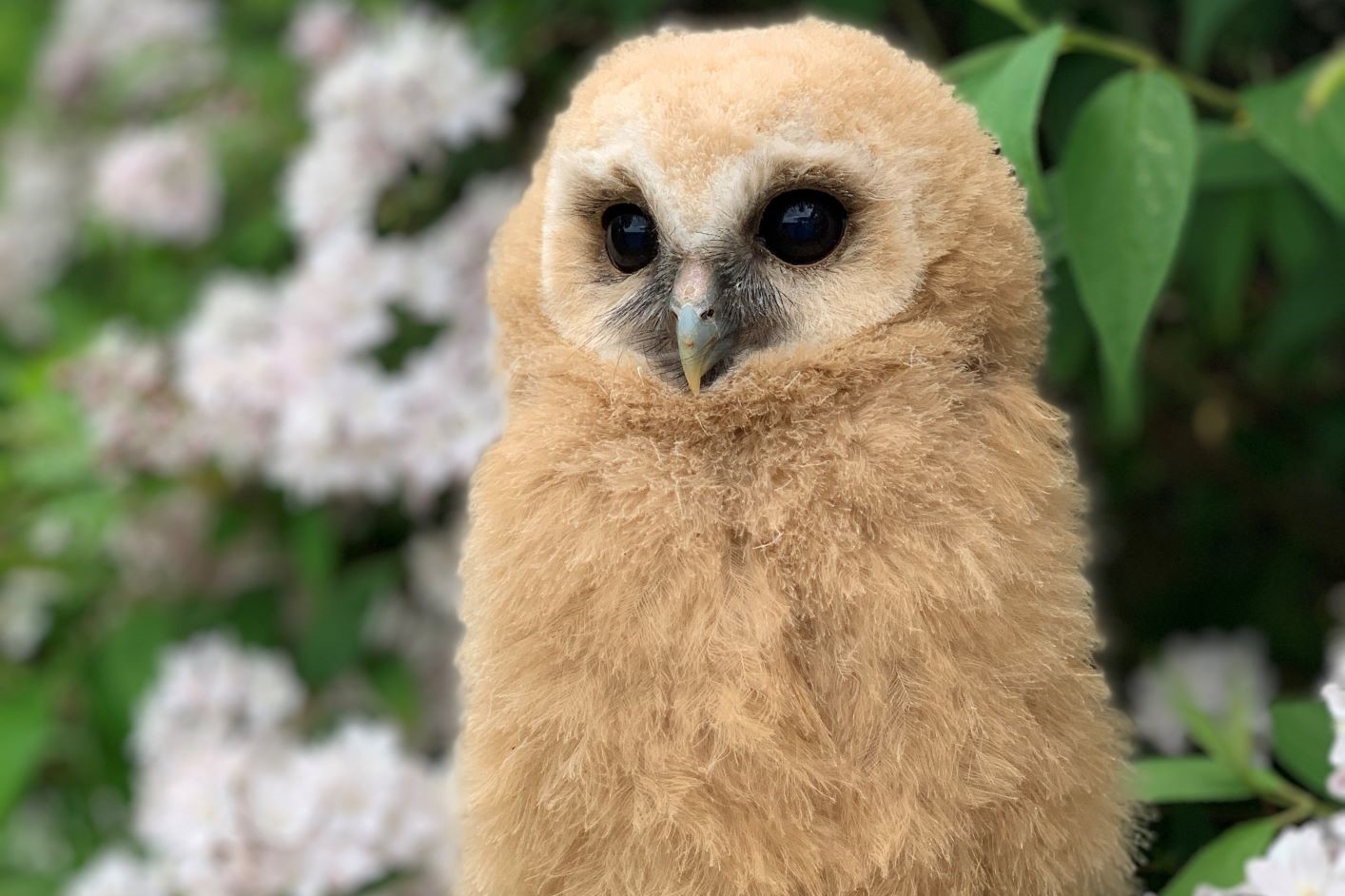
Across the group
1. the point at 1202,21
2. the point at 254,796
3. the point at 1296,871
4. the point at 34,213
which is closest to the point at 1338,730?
the point at 1296,871

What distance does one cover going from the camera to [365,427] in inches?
44.8

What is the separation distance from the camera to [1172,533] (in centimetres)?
160

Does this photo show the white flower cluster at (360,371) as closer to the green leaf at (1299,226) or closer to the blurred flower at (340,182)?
the blurred flower at (340,182)

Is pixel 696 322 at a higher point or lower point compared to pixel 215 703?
higher

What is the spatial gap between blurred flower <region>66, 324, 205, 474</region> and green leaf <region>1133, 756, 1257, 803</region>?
0.93 meters

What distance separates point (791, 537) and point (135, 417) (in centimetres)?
94

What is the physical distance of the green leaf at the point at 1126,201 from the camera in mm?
639

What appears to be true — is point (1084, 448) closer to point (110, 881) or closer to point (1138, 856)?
point (1138, 856)

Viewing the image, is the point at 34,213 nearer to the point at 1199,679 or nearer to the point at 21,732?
the point at 21,732

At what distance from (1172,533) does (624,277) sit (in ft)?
4.15

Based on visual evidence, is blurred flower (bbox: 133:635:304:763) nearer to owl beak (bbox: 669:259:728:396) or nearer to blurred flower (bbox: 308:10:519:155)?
blurred flower (bbox: 308:10:519:155)

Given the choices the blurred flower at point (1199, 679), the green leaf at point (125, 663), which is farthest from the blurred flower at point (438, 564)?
the blurred flower at point (1199, 679)

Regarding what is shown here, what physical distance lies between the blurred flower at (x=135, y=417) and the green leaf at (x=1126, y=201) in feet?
2.93

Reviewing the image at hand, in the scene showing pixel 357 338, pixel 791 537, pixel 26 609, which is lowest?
pixel 26 609
